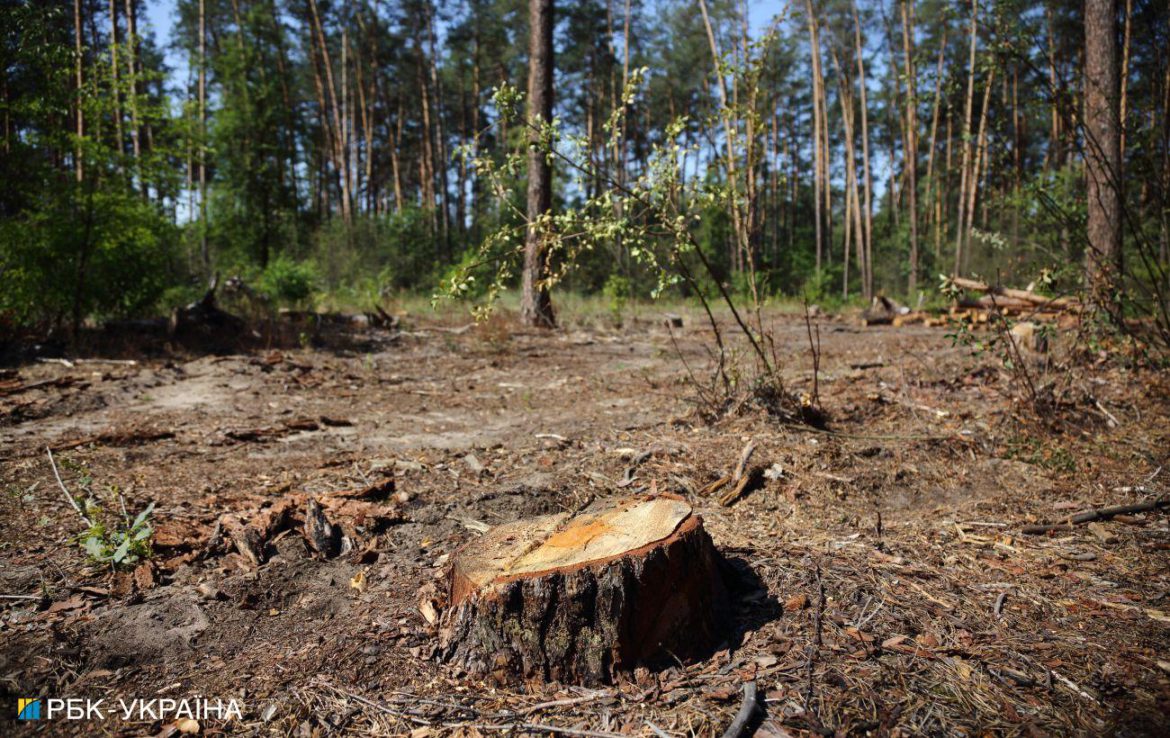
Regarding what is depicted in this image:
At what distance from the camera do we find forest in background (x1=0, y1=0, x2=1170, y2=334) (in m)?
4.30

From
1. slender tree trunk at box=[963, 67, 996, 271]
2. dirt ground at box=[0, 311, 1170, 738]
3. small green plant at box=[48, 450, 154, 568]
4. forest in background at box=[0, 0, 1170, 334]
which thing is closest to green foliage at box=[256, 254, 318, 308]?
forest in background at box=[0, 0, 1170, 334]

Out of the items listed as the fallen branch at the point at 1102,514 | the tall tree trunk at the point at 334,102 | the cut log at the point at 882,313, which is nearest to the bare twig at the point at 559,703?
the fallen branch at the point at 1102,514

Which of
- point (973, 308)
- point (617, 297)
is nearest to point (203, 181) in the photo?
point (617, 297)

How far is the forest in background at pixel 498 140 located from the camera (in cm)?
430

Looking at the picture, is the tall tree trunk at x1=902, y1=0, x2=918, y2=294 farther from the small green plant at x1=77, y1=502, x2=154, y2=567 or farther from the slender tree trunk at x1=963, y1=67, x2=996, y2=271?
the small green plant at x1=77, y1=502, x2=154, y2=567

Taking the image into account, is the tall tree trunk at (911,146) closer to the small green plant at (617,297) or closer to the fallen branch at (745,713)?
the small green plant at (617,297)

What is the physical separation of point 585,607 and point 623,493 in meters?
1.51

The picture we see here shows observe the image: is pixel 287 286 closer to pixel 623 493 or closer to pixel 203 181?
pixel 203 181

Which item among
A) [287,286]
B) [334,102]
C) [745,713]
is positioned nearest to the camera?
[745,713]

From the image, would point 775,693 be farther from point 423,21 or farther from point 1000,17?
point 423,21

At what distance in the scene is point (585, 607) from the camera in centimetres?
192

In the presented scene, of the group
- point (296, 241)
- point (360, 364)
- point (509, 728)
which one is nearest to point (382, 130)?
point (296, 241)

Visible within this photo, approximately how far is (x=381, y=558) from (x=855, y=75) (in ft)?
97.6

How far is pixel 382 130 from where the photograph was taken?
3350cm
